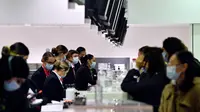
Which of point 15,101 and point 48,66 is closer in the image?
point 15,101

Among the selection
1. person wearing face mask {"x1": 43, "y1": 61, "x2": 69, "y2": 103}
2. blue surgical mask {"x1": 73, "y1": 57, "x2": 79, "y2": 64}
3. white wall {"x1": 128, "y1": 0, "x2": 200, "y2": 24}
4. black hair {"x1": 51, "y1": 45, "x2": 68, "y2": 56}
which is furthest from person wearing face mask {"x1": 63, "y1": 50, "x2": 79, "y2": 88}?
white wall {"x1": 128, "y1": 0, "x2": 200, "y2": 24}

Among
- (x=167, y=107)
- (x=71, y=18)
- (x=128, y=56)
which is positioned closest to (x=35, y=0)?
(x=71, y=18)

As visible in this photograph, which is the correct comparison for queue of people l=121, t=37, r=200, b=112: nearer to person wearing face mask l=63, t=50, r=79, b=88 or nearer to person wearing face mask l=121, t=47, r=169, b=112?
person wearing face mask l=121, t=47, r=169, b=112

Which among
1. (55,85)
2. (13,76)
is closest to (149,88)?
(13,76)

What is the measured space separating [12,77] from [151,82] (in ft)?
4.95

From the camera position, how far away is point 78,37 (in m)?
10.6

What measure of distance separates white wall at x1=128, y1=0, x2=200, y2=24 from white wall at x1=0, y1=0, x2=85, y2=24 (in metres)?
1.36

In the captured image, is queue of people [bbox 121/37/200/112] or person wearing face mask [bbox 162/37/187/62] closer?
queue of people [bbox 121/37/200/112]

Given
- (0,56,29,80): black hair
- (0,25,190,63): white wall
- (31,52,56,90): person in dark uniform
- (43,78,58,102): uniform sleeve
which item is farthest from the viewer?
(0,25,190,63): white wall

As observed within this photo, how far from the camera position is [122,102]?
4.15 metres

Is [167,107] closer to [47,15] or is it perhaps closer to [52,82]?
[52,82]

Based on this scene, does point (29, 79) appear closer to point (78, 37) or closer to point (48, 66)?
point (48, 66)

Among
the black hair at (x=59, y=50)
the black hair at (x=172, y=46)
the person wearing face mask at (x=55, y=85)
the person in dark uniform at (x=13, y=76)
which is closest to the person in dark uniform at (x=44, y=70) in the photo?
the black hair at (x=59, y=50)

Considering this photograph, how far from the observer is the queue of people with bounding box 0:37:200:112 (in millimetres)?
2535
